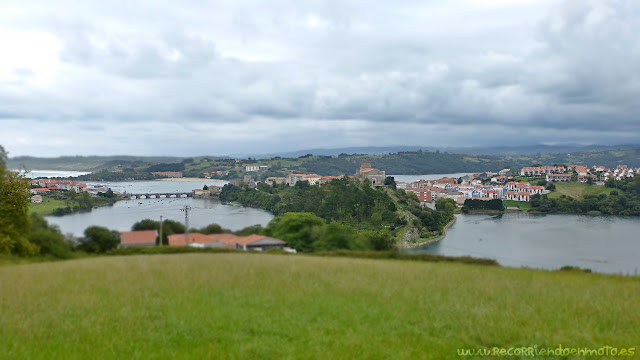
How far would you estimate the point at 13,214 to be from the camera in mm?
7305

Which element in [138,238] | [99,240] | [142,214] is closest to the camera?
[99,240]

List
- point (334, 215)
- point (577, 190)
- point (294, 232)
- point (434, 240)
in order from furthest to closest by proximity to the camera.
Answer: point (577, 190) → point (434, 240) → point (334, 215) → point (294, 232)

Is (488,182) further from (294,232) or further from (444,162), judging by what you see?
(294,232)

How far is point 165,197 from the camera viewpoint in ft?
41.7

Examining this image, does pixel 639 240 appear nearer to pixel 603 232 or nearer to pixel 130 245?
pixel 603 232

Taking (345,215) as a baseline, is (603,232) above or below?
below

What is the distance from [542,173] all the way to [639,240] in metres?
53.5

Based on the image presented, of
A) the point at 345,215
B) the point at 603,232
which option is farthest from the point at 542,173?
the point at 345,215

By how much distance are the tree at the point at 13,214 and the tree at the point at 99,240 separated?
756 millimetres

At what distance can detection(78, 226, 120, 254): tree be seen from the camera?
7582mm

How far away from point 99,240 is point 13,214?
146cm

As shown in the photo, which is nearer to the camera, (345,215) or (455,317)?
(455,317)

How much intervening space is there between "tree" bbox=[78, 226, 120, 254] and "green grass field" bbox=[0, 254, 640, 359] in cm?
60

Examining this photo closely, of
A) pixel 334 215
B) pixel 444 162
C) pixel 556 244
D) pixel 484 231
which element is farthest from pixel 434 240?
pixel 444 162
